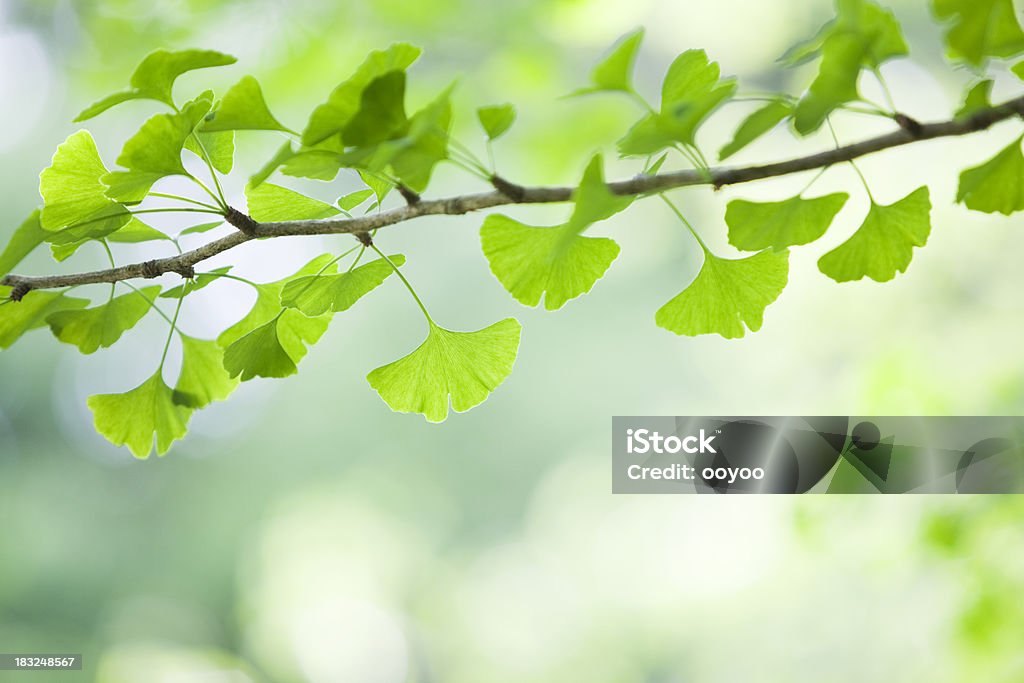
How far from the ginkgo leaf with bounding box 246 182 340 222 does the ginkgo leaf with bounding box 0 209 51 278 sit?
0.08 meters

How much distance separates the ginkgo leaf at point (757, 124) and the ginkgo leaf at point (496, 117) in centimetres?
8

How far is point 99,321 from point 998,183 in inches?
15.7

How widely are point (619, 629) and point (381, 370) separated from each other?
127 inches

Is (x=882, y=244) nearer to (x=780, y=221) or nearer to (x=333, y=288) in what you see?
(x=780, y=221)

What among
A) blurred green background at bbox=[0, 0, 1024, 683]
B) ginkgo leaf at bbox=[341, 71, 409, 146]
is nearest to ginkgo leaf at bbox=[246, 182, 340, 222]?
ginkgo leaf at bbox=[341, 71, 409, 146]

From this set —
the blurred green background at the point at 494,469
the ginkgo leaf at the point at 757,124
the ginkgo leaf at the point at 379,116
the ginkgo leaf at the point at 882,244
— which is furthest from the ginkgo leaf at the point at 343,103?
the blurred green background at the point at 494,469

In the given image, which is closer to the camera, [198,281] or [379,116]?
[379,116]

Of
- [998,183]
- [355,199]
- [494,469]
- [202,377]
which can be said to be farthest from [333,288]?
[494,469]

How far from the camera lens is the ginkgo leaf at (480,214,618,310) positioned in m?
0.35

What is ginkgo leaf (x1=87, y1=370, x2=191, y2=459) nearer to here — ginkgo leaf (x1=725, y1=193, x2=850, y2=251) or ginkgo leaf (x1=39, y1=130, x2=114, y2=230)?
ginkgo leaf (x1=39, y1=130, x2=114, y2=230)

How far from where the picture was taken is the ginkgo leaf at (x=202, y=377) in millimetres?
451

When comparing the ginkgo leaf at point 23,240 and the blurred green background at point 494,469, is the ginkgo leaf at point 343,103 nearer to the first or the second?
the ginkgo leaf at point 23,240

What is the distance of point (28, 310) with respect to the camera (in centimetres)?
42

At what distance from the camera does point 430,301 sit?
12.3 ft
